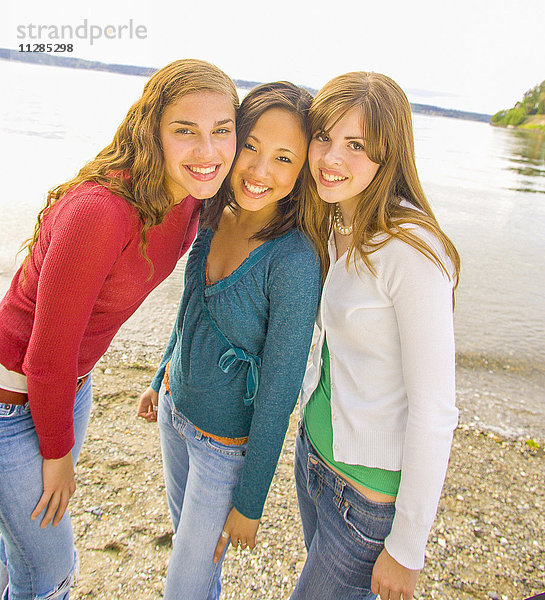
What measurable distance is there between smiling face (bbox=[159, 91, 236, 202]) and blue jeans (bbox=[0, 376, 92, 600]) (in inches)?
40.7

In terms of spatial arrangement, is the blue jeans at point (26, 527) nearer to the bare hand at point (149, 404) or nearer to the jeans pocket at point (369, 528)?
the bare hand at point (149, 404)

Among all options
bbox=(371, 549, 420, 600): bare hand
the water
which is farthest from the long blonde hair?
the water

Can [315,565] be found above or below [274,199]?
below

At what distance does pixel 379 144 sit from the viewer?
1887 millimetres

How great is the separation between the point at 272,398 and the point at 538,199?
644 inches

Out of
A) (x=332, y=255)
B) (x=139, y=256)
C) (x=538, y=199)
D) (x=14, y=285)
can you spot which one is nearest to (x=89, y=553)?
(x=14, y=285)

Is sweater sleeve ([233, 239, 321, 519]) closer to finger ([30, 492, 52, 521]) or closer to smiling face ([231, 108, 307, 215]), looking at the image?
smiling face ([231, 108, 307, 215])

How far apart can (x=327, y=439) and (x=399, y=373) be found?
1.33ft

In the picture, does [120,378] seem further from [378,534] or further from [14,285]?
[378,534]

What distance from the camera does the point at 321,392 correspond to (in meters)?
1.98

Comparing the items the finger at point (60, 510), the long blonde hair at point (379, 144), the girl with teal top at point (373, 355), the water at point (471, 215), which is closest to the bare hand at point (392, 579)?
the girl with teal top at point (373, 355)

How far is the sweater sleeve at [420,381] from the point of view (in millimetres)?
1549

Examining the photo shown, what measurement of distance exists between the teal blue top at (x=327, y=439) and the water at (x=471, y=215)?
13.3 ft

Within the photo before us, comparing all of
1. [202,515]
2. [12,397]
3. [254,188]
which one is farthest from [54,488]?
[254,188]
